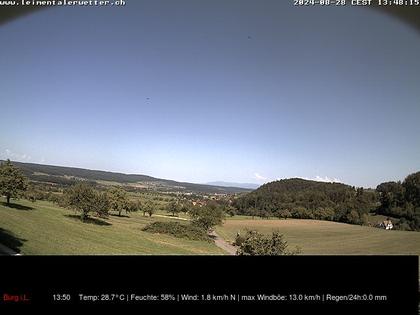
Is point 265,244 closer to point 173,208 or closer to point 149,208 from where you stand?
point 173,208

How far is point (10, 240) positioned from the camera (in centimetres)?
256

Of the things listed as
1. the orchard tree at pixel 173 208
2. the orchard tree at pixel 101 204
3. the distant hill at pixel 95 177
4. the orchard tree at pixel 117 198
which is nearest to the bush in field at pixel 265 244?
the distant hill at pixel 95 177

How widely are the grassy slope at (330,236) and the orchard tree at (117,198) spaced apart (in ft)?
4.16

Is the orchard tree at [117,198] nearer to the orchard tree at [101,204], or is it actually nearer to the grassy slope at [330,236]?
the orchard tree at [101,204]

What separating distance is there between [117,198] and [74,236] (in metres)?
0.85

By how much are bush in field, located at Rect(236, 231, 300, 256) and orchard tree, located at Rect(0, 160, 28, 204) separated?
2477 millimetres

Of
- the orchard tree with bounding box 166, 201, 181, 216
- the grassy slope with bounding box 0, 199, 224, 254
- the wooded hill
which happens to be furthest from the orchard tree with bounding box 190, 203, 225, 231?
the grassy slope with bounding box 0, 199, 224, 254

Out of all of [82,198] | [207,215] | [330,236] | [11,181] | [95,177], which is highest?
[95,177]

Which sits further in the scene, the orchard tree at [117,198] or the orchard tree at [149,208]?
the orchard tree at [149,208]

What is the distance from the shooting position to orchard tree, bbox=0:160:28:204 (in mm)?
3127

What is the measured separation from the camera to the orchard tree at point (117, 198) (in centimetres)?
376

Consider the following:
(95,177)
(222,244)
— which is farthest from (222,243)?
(95,177)

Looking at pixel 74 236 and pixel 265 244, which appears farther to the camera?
pixel 265 244
